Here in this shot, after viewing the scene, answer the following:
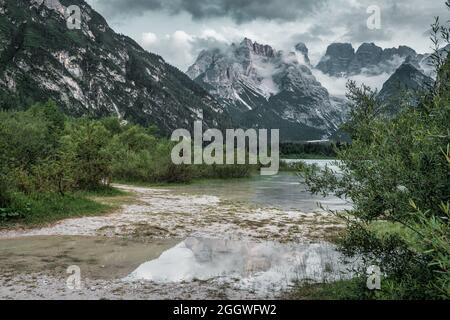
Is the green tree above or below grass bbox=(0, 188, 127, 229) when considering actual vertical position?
above

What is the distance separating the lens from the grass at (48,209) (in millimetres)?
21109

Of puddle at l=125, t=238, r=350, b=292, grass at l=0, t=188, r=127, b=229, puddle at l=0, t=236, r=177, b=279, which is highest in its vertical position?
grass at l=0, t=188, r=127, b=229

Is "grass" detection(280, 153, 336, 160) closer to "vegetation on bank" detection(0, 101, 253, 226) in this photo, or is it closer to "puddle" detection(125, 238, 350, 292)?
"vegetation on bank" detection(0, 101, 253, 226)

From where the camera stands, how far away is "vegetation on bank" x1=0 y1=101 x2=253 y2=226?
21.8 metres

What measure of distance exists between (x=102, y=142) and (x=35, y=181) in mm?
11429

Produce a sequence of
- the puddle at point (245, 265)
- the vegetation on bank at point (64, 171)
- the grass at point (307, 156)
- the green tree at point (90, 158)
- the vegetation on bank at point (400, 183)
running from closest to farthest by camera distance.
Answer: the vegetation on bank at point (400, 183)
the puddle at point (245, 265)
the vegetation on bank at point (64, 171)
the green tree at point (90, 158)
the grass at point (307, 156)

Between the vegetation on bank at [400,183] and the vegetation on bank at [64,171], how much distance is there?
16456 millimetres

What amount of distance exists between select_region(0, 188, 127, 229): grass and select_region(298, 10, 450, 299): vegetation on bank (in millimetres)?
15334

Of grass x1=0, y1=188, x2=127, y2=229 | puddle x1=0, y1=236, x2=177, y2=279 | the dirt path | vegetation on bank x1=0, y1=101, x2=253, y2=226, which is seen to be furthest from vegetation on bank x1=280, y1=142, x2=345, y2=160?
puddle x1=0, y1=236, x2=177, y2=279

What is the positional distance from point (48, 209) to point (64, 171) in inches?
134

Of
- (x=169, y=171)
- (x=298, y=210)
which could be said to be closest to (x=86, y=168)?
(x=298, y=210)

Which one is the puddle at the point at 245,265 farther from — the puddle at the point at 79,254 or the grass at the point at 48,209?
the grass at the point at 48,209

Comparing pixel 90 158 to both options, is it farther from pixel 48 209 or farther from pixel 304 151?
pixel 304 151

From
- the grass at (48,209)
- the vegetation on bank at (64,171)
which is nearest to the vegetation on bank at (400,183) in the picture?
the grass at (48,209)
